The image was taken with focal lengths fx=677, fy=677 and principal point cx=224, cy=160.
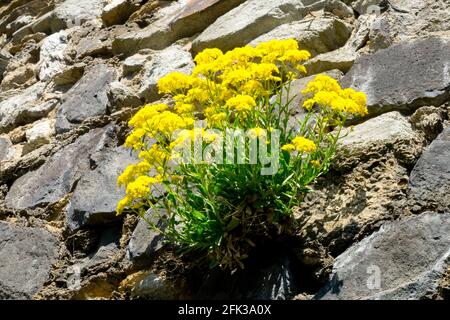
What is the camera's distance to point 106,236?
3.21m

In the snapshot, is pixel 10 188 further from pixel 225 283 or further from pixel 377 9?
pixel 377 9

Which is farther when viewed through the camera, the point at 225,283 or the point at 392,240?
the point at 225,283

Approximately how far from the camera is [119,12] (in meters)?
4.80

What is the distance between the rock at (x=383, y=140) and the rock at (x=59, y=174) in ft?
4.60

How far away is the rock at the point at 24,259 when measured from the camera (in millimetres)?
3098

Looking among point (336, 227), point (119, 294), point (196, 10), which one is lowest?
point (119, 294)

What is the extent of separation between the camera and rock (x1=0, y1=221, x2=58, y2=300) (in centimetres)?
310

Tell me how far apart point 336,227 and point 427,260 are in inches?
16.7

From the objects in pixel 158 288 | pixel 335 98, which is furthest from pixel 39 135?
pixel 335 98

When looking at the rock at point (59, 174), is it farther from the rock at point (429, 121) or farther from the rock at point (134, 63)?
the rock at point (429, 121)

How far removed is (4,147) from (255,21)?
5.85 feet

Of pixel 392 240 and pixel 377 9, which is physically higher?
pixel 377 9
